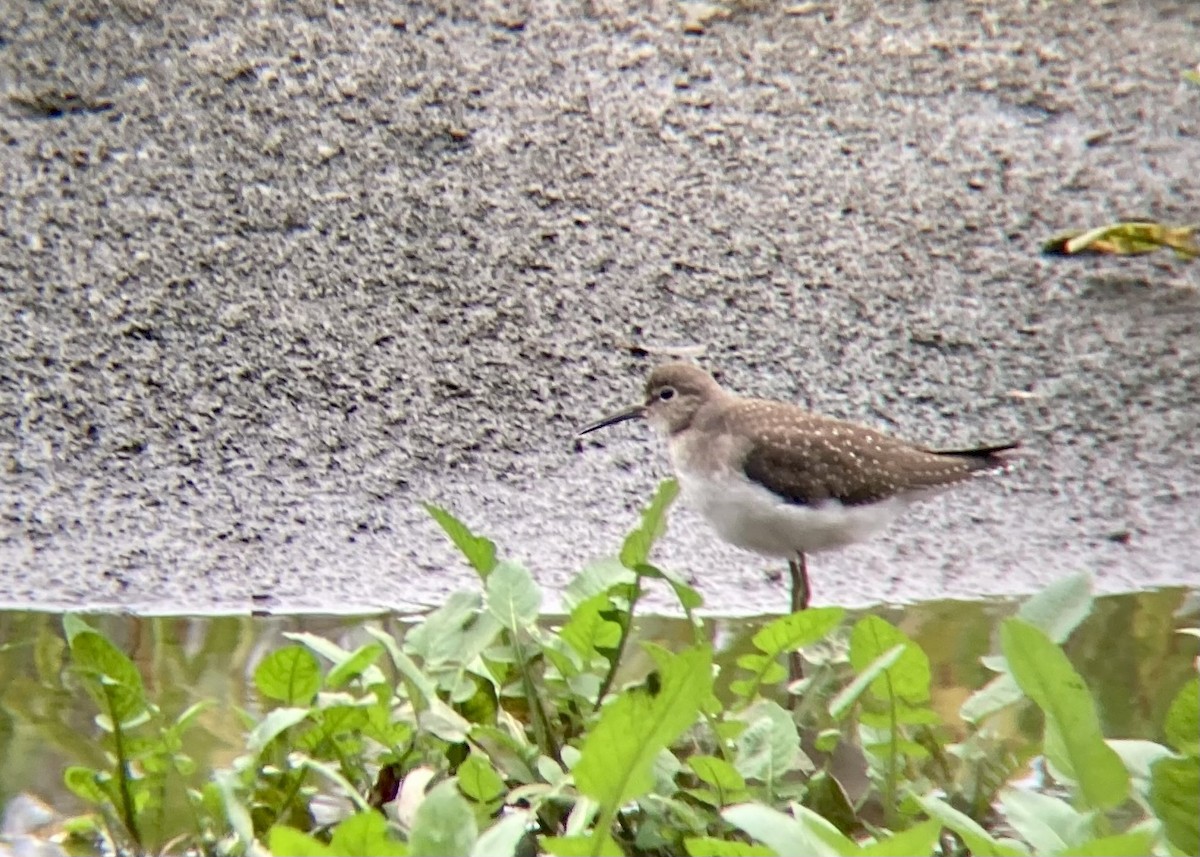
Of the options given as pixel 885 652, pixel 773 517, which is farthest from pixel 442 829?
pixel 773 517

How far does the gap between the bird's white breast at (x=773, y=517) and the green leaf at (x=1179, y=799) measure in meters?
1.97

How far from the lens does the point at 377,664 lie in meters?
4.04

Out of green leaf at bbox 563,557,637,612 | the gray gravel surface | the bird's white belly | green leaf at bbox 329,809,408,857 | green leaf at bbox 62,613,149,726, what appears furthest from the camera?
the gray gravel surface

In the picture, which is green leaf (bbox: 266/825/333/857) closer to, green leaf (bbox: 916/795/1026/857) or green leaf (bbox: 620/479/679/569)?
green leaf (bbox: 916/795/1026/857)

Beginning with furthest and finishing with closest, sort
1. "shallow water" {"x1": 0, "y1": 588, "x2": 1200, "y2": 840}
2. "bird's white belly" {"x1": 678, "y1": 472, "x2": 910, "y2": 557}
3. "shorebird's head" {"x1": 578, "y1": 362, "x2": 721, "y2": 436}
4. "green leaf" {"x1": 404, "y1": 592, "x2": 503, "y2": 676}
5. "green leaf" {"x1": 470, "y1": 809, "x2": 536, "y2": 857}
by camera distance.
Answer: "shorebird's head" {"x1": 578, "y1": 362, "x2": 721, "y2": 436}, "bird's white belly" {"x1": 678, "y1": 472, "x2": 910, "y2": 557}, "shallow water" {"x1": 0, "y1": 588, "x2": 1200, "y2": 840}, "green leaf" {"x1": 404, "y1": 592, "x2": 503, "y2": 676}, "green leaf" {"x1": 470, "y1": 809, "x2": 536, "y2": 857}

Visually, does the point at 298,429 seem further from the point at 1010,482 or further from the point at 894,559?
the point at 1010,482

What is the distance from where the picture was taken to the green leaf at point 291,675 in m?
3.21

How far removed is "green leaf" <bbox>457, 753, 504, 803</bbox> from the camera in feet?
10.0

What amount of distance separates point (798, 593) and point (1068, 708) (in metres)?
1.75

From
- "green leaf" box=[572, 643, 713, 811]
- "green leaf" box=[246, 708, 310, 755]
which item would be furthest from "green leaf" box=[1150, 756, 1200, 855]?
A: "green leaf" box=[246, 708, 310, 755]

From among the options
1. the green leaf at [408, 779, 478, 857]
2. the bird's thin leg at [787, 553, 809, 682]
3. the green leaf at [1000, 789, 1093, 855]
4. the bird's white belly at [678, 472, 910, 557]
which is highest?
the green leaf at [408, 779, 478, 857]

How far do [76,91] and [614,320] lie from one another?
86.2 inches

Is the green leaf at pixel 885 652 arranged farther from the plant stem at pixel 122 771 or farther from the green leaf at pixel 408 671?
the plant stem at pixel 122 771

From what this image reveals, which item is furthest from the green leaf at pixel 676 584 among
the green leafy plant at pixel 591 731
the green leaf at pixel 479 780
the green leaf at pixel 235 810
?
the green leaf at pixel 235 810
